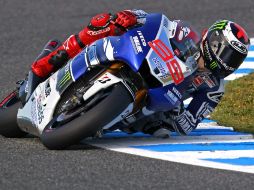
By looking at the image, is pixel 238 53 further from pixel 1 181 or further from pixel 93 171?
pixel 1 181

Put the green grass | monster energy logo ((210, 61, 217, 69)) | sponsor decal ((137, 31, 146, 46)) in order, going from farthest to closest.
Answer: the green grass < monster energy logo ((210, 61, 217, 69)) < sponsor decal ((137, 31, 146, 46))

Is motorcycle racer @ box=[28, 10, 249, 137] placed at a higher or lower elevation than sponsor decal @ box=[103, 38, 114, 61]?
lower

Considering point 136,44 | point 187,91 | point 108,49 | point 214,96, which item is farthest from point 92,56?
point 214,96

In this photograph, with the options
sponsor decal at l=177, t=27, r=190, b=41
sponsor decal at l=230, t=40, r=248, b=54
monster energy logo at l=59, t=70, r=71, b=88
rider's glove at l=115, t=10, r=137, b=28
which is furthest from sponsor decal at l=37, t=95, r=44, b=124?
sponsor decal at l=230, t=40, r=248, b=54

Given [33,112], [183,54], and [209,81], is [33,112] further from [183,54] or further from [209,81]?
[209,81]

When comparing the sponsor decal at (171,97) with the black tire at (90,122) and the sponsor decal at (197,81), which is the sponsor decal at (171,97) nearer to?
the black tire at (90,122)

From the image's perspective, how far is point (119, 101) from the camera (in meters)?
8.49

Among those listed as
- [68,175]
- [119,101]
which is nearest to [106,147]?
[119,101]

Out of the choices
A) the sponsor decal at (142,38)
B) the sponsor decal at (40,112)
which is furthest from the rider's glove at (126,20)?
the sponsor decal at (40,112)

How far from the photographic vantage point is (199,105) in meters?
9.30

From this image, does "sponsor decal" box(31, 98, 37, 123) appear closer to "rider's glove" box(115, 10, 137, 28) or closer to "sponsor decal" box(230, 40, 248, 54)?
"rider's glove" box(115, 10, 137, 28)

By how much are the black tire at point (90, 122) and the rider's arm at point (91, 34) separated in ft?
2.30

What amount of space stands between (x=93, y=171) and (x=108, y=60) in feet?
4.09

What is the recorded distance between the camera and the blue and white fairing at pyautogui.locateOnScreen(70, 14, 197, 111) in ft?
28.3
